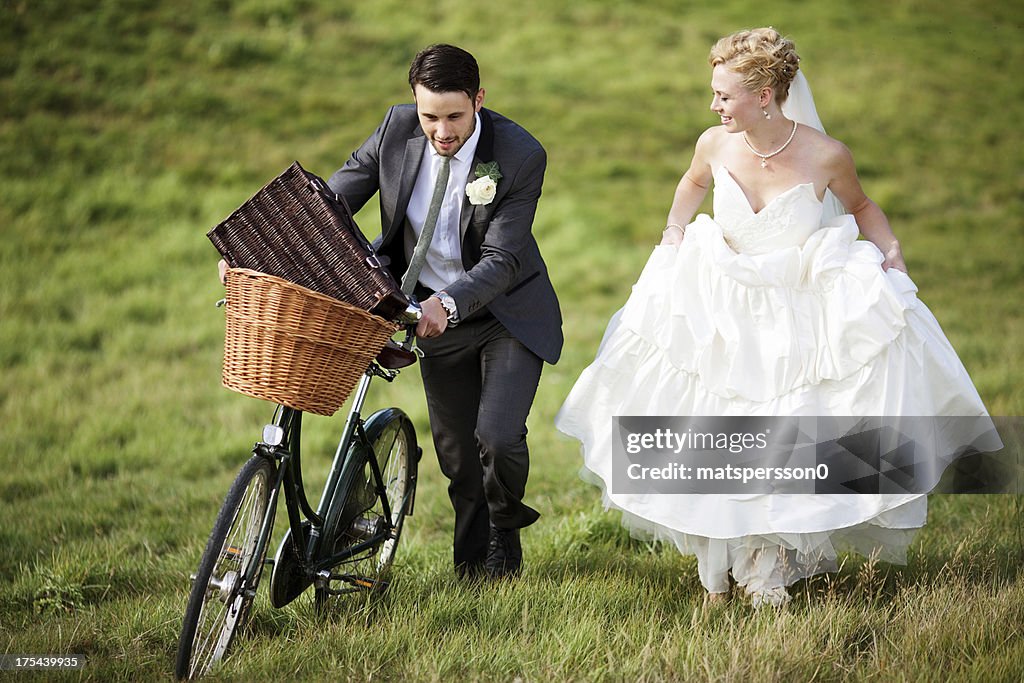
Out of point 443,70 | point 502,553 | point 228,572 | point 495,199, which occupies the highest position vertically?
point 443,70

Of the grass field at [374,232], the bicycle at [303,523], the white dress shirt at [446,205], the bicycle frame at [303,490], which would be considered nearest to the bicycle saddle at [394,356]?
the bicycle at [303,523]

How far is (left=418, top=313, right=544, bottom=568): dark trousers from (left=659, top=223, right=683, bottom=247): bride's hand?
31.4 inches

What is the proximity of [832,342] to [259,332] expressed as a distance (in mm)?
2250

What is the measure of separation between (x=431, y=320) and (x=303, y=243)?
1.78 ft

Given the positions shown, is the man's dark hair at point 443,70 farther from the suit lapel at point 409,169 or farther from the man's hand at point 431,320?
the man's hand at point 431,320

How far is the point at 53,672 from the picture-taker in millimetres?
3758

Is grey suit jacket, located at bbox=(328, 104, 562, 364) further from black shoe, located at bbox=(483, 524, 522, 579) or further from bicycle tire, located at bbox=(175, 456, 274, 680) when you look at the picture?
bicycle tire, located at bbox=(175, 456, 274, 680)

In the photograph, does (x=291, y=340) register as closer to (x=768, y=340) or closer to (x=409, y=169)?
(x=409, y=169)

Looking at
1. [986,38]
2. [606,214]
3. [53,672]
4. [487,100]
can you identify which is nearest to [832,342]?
[53,672]

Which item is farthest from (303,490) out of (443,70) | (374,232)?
(374,232)

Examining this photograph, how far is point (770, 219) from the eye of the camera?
4.52 meters

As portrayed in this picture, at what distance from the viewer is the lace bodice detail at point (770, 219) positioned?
450 centimetres

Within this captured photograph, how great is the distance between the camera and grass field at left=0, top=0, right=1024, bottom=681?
4.10 meters

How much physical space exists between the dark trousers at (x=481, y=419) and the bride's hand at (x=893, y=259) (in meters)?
1.54
